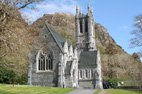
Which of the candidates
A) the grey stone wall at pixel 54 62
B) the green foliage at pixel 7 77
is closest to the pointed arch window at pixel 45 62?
the grey stone wall at pixel 54 62

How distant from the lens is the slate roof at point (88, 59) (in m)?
74.6

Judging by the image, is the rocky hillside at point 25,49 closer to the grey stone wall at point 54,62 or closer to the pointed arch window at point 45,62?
the grey stone wall at point 54,62

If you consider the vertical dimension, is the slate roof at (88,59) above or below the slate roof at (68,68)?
above

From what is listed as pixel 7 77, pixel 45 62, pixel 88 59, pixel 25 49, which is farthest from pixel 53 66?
pixel 25 49

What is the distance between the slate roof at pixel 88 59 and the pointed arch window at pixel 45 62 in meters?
13.4

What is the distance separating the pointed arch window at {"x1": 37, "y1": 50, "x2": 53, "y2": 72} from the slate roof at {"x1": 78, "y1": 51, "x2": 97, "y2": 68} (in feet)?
44.0

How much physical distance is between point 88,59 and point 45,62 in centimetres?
1650

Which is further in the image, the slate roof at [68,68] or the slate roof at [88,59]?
the slate roof at [88,59]

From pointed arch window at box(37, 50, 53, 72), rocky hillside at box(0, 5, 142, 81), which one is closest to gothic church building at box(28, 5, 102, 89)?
pointed arch window at box(37, 50, 53, 72)

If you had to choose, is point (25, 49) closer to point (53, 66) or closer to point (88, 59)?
point (53, 66)

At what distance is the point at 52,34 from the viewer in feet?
213

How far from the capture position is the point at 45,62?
6425 cm

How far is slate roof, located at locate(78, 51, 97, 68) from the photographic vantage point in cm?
7458

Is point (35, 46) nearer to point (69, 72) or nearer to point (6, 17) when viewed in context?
point (69, 72)
